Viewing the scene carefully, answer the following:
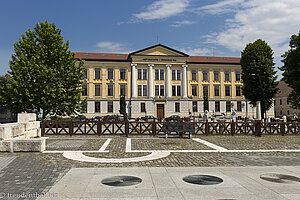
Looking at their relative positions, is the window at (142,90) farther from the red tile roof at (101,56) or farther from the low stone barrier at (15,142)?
the low stone barrier at (15,142)

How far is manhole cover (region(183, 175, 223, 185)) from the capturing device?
19.0ft

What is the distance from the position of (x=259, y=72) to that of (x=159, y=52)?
75.3 feet

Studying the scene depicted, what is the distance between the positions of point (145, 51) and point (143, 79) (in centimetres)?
627

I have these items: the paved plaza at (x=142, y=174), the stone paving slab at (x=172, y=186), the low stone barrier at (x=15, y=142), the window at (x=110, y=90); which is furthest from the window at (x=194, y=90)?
the stone paving slab at (x=172, y=186)

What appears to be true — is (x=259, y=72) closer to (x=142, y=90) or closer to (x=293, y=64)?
(x=293, y=64)

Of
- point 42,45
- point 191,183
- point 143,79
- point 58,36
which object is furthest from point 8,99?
point 143,79

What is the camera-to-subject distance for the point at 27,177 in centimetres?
623

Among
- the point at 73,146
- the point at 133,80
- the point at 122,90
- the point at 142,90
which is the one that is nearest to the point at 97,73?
the point at 122,90

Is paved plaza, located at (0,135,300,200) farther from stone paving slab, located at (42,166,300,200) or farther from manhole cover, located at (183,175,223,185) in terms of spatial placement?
manhole cover, located at (183,175,223,185)

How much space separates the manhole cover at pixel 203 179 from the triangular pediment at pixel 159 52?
1838 inches

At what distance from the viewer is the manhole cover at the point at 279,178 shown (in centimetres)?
597

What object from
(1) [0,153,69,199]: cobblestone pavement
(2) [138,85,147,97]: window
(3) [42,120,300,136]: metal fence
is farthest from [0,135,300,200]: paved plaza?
(2) [138,85,147,97]: window

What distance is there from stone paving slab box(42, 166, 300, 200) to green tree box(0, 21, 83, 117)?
20426mm

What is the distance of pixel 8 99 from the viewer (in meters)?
25.3
